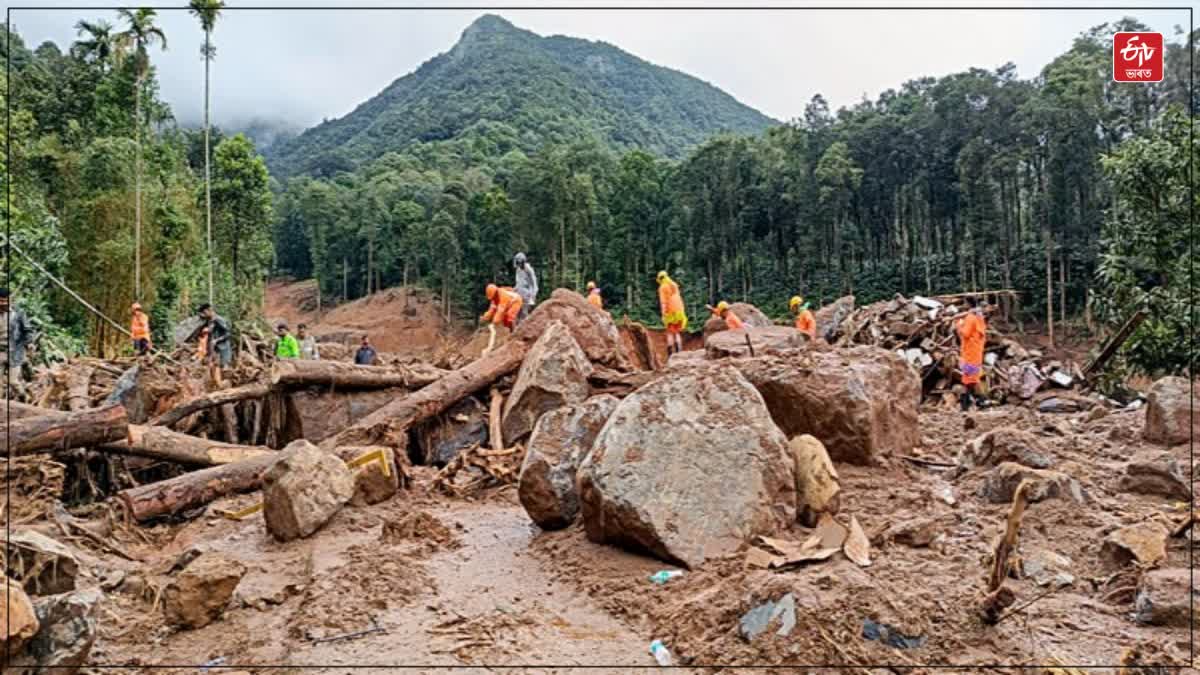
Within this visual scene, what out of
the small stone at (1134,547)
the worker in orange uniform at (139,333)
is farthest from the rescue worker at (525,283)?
the small stone at (1134,547)

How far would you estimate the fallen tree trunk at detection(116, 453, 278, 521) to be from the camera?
716 centimetres

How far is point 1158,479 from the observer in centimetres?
658

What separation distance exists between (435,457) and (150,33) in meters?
26.6

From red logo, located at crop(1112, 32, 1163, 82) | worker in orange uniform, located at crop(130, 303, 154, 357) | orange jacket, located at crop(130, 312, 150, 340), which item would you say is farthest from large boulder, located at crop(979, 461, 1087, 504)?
orange jacket, located at crop(130, 312, 150, 340)

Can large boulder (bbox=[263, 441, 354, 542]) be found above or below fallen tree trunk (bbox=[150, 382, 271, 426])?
below

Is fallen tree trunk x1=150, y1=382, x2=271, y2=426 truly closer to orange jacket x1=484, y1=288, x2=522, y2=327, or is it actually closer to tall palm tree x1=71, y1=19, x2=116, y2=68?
orange jacket x1=484, y1=288, x2=522, y2=327

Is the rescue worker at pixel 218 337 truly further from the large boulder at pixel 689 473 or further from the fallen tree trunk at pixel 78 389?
the large boulder at pixel 689 473

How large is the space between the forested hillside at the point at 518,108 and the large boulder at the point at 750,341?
207 feet

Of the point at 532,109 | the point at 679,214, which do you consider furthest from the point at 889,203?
the point at 532,109

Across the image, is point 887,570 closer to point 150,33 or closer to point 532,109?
point 150,33

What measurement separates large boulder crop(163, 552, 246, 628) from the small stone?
5194mm

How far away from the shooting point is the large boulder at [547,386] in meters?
9.34

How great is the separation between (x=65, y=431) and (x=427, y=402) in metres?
3.71

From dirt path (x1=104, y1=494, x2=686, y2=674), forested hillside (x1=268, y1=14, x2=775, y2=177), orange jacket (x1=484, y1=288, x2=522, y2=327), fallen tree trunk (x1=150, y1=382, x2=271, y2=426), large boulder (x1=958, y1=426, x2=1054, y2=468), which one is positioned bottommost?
dirt path (x1=104, y1=494, x2=686, y2=674)
